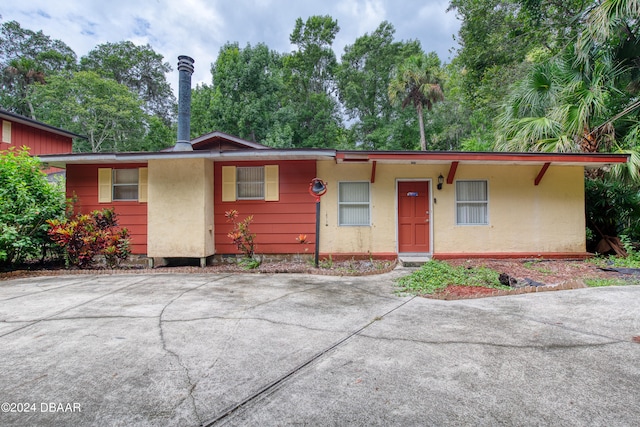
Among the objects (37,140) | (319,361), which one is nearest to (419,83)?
(37,140)

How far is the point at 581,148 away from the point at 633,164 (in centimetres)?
99

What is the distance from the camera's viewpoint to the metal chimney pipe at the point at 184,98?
7.48 meters

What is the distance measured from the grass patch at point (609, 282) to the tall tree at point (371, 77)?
1934cm

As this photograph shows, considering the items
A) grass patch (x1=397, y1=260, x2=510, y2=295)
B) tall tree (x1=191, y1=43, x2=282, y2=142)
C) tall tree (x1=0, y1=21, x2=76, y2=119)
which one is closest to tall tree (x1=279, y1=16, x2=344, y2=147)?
tall tree (x1=191, y1=43, x2=282, y2=142)

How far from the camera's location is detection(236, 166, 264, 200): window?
713cm

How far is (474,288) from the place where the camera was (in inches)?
175

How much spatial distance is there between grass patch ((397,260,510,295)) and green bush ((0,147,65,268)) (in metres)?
6.98

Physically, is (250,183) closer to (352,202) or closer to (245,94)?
(352,202)

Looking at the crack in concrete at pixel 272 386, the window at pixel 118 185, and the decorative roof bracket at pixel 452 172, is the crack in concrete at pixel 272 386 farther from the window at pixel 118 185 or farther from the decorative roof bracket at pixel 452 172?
the window at pixel 118 185

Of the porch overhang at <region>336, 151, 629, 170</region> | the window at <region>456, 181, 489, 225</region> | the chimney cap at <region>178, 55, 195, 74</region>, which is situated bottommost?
the window at <region>456, 181, 489, 225</region>

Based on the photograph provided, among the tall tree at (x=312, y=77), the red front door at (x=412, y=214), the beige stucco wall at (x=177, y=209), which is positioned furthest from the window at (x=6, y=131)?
the tall tree at (x=312, y=77)

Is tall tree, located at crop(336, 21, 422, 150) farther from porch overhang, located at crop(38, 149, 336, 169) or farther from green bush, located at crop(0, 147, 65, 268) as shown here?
green bush, located at crop(0, 147, 65, 268)

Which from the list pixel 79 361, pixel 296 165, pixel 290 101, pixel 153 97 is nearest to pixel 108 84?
pixel 153 97

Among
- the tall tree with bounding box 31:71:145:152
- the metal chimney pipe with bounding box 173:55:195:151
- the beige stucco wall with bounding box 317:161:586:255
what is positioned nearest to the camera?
the beige stucco wall with bounding box 317:161:586:255
